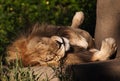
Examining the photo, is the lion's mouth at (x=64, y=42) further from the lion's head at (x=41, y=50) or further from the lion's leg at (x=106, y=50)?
the lion's leg at (x=106, y=50)

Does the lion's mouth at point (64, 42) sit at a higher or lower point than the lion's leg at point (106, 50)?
higher

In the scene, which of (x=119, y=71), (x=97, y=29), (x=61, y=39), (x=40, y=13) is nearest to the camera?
(x=119, y=71)

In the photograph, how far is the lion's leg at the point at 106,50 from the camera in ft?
16.8

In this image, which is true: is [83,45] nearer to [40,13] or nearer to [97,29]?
[97,29]

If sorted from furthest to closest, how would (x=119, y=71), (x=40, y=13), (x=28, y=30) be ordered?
1. (x=40, y=13)
2. (x=28, y=30)
3. (x=119, y=71)

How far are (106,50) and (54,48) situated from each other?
611mm

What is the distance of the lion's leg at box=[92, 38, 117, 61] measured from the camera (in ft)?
16.8

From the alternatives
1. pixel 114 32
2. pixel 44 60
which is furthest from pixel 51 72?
pixel 114 32

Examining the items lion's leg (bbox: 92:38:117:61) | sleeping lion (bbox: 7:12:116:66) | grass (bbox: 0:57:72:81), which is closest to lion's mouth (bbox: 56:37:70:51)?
sleeping lion (bbox: 7:12:116:66)

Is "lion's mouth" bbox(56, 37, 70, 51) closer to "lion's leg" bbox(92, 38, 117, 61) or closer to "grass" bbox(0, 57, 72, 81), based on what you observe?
"lion's leg" bbox(92, 38, 117, 61)

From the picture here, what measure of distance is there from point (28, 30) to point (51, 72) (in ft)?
3.55

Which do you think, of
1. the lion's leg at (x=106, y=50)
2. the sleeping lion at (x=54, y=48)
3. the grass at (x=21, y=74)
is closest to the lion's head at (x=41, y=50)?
the sleeping lion at (x=54, y=48)

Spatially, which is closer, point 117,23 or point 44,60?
point 44,60

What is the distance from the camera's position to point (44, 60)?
16.4 ft
